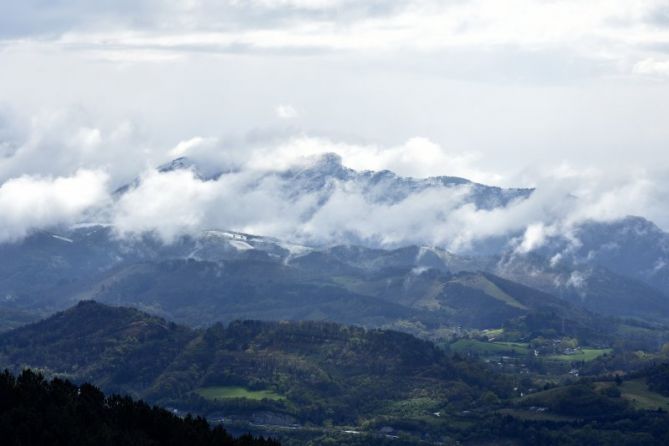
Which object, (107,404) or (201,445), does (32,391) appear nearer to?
(107,404)

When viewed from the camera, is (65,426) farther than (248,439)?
No

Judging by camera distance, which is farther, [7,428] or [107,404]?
[107,404]

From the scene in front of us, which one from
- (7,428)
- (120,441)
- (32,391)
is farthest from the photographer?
(32,391)

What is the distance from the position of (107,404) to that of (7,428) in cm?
3086

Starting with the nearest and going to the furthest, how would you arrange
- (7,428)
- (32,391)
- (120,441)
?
(7,428)
(120,441)
(32,391)

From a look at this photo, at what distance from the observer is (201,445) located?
147875mm

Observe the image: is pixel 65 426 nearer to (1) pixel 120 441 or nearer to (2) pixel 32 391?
(1) pixel 120 441

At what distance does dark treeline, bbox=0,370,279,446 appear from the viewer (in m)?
136

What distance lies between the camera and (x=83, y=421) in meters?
150

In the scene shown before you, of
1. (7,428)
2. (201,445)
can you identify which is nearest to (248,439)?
(201,445)

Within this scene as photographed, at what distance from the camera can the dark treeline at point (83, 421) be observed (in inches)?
5335

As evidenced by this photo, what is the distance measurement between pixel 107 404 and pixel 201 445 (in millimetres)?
20149

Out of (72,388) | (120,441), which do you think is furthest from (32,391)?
(120,441)

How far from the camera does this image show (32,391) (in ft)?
508
